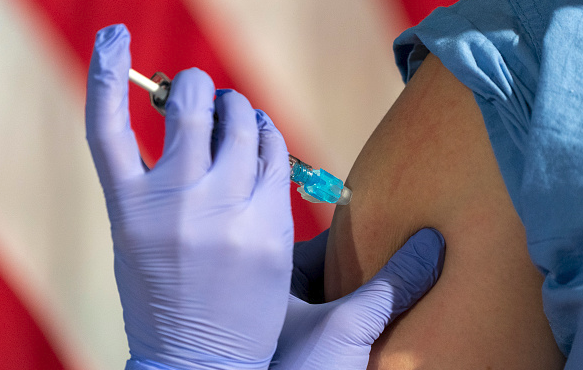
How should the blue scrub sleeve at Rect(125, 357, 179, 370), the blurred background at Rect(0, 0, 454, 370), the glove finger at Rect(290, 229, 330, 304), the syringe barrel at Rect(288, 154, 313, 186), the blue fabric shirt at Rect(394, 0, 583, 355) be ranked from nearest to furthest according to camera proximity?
the blue fabric shirt at Rect(394, 0, 583, 355) < the blue scrub sleeve at Rect(125, 357, 179, 370) < the syringe barrel at Rect(288, 154, 313, 186) < the glove finger at Rect(290, 229, 330, 304) < the blurred background at Rect(0, 0, 454, 370)

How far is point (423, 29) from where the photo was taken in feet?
2.79

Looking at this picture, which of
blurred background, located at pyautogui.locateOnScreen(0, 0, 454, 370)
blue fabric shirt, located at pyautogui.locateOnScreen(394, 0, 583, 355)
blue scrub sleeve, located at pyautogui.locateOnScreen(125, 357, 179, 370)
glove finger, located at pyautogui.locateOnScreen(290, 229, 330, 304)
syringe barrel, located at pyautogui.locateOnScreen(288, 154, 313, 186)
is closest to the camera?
blue fabric shirt, located at pyautogui.locateOnScreen(394, 0, 583, 355)

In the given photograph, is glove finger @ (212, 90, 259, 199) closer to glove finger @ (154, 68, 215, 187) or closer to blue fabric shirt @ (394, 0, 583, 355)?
glove finger @ (154, 68, 215, 187)

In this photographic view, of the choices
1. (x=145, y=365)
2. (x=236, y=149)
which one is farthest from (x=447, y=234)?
(x=145, y=365)

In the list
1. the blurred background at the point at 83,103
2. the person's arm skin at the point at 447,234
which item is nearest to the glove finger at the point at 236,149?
the person's arm skin at the point at 447,234

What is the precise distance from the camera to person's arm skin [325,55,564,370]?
2.16 ft

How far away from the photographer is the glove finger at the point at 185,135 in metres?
0.62

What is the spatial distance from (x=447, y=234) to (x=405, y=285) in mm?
107

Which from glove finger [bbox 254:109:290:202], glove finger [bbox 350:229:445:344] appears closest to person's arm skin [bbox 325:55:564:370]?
glove finger [bbox 350:229:445:344]

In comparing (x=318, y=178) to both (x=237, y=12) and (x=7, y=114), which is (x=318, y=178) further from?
(x=7, y=114)

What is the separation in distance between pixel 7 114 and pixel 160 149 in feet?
1.45

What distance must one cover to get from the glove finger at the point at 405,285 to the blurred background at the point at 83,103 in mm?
840

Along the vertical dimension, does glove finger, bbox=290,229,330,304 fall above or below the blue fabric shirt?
below

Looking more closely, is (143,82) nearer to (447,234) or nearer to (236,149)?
(236,149)
